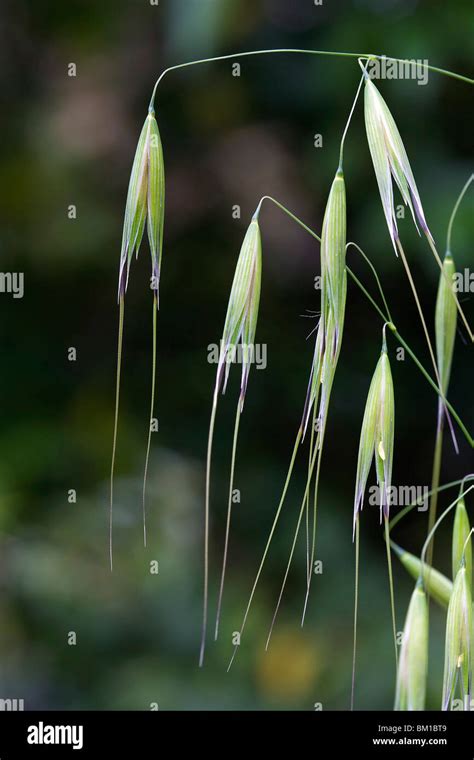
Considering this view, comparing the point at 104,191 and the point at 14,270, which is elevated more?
the point at 104,191

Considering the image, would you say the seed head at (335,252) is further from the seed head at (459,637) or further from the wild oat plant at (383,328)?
the seed head at (459,637)

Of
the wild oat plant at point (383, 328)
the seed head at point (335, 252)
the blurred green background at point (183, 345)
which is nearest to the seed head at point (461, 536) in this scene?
the wild oat plant at point (383, 328)

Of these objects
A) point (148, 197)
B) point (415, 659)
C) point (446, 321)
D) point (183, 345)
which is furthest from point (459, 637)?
point (183, 345)

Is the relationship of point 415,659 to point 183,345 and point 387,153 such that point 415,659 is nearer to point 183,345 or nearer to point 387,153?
point 387,153

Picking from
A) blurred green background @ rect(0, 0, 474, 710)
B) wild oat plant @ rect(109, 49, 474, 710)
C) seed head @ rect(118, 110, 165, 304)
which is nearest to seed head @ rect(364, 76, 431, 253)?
wild oat plant @ rect(109, 49, 474, 710)

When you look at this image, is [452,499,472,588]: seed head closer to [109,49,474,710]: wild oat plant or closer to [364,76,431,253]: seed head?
[109,49,474,710]: wild oat plant
